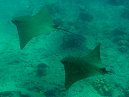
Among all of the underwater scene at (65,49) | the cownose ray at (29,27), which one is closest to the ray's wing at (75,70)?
the underwater scene at (65,49)

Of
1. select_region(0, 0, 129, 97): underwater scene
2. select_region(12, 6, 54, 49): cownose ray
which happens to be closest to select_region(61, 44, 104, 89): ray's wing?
select_region(0, 0, 129, 97): underwater scene

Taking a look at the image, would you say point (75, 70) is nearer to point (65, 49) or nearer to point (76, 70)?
point (76, 70)

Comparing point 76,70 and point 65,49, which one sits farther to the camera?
point 65,49

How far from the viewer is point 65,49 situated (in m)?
8.73

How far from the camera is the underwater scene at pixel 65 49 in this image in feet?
20.5

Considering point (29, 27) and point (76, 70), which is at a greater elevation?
point (29, 27)

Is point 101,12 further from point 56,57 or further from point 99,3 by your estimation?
point 56,57

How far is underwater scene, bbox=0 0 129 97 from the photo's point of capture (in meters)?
6.25

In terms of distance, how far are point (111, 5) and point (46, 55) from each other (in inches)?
227

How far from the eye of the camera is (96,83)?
23.0ft

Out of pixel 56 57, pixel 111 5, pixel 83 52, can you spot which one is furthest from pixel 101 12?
pixel 56 57

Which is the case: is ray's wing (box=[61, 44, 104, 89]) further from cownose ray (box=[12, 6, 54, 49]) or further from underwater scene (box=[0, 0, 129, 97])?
cownose ray (box=[12, 6, 54, 49])

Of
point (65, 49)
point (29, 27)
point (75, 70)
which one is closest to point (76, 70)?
point (75, 70)

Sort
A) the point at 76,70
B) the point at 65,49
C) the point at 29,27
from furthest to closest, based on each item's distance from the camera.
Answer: the point at 65,49 < the point at 29,27 < the point at 76,70
